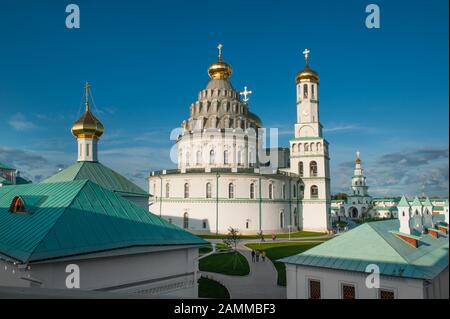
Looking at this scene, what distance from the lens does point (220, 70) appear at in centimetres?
6025

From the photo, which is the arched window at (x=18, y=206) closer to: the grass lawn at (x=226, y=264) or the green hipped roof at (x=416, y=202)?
the green hipped roof at (x=416, y=202)

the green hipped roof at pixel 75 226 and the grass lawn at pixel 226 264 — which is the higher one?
the green hipped roof at pixel 75 226

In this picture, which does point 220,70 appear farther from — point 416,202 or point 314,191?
point 416,202

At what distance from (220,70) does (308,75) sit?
558 inches

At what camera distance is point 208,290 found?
1969 centimetres

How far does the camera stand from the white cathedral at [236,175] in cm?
4897

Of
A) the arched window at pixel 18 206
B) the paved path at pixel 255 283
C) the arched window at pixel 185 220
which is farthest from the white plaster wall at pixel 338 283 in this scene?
the arched window at pixel 185 220

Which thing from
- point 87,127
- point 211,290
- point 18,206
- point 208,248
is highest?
point 87,127

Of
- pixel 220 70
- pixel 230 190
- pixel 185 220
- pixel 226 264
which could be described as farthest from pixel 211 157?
pixel 226 264

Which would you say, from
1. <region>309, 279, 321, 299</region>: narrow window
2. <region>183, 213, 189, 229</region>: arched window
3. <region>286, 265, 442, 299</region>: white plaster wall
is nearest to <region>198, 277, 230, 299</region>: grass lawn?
<region>286, 265, 442, 299</region>: white plaster wall

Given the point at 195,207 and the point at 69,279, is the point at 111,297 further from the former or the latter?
the point at 195,207

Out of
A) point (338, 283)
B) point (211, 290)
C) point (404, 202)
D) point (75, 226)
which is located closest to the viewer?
point (75, 226)

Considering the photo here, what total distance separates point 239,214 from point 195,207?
5.99 meters

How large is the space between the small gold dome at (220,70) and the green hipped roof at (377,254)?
47647mm
